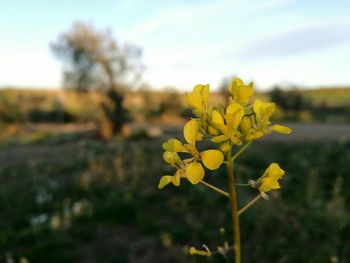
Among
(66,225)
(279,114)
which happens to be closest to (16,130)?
(279,114)

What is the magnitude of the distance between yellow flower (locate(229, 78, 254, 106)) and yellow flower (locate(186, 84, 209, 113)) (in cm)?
9

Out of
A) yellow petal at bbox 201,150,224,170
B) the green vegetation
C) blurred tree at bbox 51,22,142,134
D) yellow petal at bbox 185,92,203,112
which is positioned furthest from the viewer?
blurred tree at bbox 51,22,142,134

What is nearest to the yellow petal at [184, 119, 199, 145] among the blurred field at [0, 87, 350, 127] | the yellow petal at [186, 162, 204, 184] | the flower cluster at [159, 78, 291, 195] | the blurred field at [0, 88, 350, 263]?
the flower cluster at [159, 78, 291, 195]

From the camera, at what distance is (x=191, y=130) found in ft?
4.42

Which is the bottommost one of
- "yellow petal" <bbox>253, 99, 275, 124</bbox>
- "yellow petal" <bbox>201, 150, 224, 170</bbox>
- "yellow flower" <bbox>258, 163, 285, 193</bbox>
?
"yellow flower" <bbox>258, 163, 285, 193</bbox>

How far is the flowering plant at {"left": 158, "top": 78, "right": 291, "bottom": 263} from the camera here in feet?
4.22

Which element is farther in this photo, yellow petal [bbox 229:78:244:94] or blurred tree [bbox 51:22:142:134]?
blurred tree [bbox 51:22:142:134]

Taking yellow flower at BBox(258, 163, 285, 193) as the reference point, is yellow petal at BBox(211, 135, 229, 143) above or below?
above

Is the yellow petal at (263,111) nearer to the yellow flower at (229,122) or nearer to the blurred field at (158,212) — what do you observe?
the yellow flower at (229,122)

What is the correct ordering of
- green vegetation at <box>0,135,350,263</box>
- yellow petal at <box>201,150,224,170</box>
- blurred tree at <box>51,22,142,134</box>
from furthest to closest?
blurred tree at <box>51,22,142,134</box> → green vegetation at <box>0,135,350,263</box> → yellow petal at <box>201,150,224,170</box>

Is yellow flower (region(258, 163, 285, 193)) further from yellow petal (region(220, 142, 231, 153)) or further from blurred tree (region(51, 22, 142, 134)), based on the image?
blurred tree (region(51, 22, 142, 134))

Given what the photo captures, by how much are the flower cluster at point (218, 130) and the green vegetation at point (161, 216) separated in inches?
107

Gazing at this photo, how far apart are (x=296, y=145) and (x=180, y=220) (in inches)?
210

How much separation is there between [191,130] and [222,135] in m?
0.10
